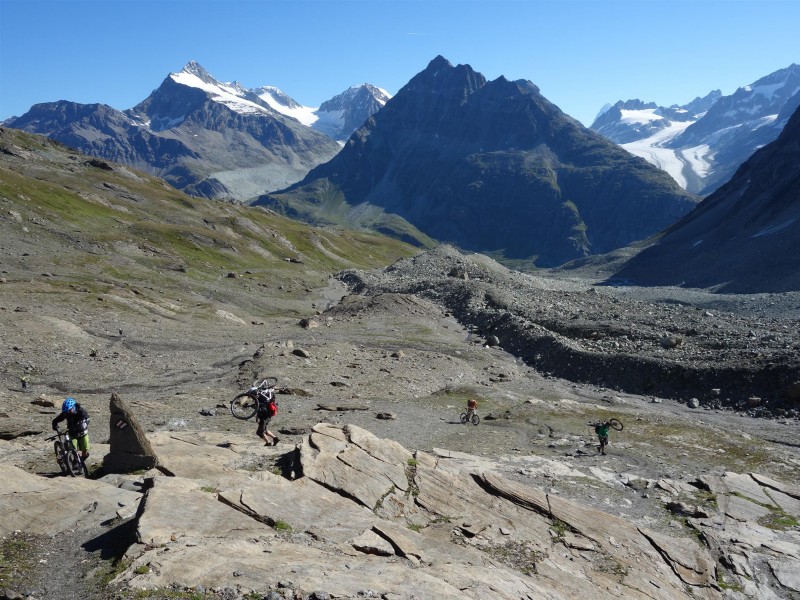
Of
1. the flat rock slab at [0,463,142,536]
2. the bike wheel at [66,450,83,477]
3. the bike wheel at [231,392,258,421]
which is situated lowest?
the bike wheel at [231,392,258,421]

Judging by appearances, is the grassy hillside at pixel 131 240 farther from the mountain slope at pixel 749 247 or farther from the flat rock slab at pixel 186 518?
the mountain slope at pixel 749 247

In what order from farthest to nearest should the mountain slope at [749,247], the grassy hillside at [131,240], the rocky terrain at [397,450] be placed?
the mountain slope at [749,247], the grassy hillside at [131,240], the rocky terrain at [397,450]

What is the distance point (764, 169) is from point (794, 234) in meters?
67.5

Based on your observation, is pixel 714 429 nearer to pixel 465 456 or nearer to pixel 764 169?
pixel 465 456

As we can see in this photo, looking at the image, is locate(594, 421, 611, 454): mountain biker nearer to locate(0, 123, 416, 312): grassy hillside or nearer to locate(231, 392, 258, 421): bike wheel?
locate(231, 392, 258, 421): bike wheel

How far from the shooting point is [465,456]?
2762 centimetres

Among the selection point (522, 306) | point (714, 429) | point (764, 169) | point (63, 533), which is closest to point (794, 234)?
point (764, 169)

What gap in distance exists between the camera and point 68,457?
20297 mm

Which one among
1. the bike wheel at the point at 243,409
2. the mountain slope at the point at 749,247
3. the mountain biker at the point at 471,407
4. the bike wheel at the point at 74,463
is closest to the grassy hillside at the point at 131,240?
the bike wheel at the point at 243,409

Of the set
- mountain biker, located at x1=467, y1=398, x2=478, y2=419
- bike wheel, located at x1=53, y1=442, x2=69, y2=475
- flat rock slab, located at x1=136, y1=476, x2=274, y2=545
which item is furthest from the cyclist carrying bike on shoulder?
mountain biker, located at x1=467, y1=398, x2=478, y2=419

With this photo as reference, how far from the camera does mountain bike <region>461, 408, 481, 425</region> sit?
35406 millimetres

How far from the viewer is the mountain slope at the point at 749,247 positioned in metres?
131

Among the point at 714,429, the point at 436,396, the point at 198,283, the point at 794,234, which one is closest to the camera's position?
the point at 714,429

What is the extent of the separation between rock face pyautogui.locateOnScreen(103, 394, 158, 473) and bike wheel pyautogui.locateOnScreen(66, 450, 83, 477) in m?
0.99
